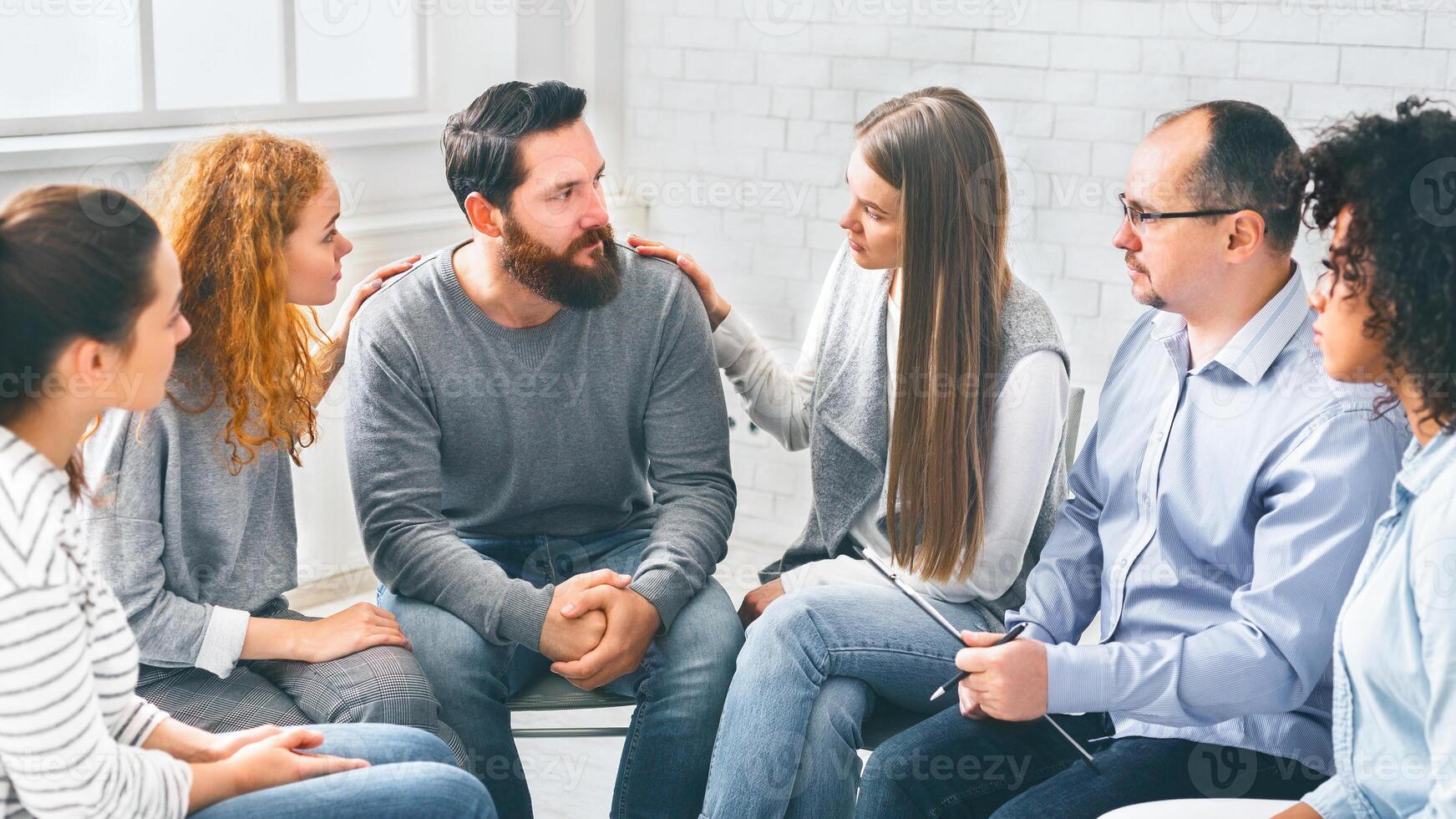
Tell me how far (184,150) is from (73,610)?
2.91 ft

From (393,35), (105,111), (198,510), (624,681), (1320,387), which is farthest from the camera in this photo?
(393,35)

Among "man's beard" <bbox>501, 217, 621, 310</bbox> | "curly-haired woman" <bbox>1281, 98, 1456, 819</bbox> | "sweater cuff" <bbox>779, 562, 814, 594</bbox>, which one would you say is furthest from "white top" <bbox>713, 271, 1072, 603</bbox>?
"curly-haired woman" <bbox>1281, 98, 1456, 819</bbox>

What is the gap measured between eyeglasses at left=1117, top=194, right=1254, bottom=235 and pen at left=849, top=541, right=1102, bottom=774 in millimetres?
595

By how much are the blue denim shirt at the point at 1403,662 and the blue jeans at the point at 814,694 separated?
0.63 metres

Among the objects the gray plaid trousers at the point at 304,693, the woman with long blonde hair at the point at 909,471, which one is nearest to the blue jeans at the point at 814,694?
the woman with long blonde hair at the point at 909,471

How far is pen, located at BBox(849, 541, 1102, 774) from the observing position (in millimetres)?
1823

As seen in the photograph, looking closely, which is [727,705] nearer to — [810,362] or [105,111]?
[810,362]

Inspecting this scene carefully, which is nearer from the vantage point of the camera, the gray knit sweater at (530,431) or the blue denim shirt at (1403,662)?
the blue denim shirt at (1403,662)

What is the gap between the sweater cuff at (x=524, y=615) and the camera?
6.87ft

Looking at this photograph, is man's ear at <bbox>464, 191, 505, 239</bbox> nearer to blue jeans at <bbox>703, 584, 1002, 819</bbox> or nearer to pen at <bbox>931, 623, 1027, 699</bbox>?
blue jeans at <bbox>703, 584, 1002, 819</bbox>

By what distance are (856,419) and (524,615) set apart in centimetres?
63

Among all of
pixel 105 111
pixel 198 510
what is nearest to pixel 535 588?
pixel 198 510

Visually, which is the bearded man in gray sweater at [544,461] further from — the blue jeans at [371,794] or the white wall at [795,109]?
the white wall at [795,109]

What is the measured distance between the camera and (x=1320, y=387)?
1.71 meters
